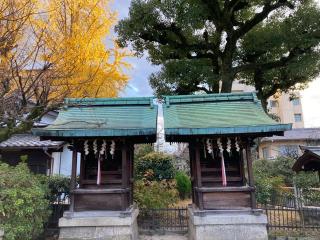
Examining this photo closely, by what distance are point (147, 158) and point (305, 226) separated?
374 inches

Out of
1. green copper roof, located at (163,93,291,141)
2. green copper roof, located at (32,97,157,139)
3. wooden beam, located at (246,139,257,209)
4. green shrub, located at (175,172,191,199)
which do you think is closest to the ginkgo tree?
green copper roof, located at (32,97,157,139)

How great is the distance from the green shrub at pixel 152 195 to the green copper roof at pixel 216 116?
367 cm

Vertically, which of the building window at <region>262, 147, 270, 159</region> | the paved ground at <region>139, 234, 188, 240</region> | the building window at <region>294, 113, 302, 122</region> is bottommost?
the paved ground at <region>139, 234, 188, 240</region>

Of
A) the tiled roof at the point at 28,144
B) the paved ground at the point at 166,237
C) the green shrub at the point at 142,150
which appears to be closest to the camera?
the paved ground at the point at 166,237

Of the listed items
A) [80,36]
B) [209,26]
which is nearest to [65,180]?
[80,36]

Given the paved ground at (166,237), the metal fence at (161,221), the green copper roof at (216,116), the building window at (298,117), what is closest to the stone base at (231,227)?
the paved ground at (166,237)

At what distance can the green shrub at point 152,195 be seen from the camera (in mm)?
12102

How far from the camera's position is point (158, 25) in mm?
15258

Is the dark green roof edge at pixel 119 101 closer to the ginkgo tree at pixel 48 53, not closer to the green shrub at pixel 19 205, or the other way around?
the ginkgo tree at pixel 48 53

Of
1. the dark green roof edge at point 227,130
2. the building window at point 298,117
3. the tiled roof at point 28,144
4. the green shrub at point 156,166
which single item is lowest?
the green shrub at point 156,166

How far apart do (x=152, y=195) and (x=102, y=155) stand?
3.61 m

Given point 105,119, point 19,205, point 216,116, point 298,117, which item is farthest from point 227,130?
point 298,117

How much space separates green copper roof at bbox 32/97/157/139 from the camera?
8789 mm

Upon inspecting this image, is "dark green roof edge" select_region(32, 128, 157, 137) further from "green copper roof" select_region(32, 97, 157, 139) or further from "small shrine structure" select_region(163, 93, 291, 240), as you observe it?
"small shrine structure" select_region(163, 93, 291, 240)
